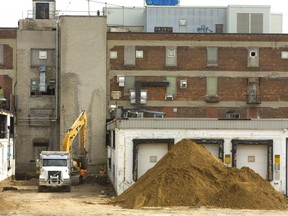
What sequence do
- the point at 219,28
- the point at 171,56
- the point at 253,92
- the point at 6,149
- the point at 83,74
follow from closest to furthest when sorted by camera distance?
the point at 6,149 < the point at 83,74 < the point at 253,92 < the point at 171,56 < the point at 219,28

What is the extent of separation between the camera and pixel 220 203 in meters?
41.7

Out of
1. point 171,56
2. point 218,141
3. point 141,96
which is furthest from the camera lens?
point 171,56

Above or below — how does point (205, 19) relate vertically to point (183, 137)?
above

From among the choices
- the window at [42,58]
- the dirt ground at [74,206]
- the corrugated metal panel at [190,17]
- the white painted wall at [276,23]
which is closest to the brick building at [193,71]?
the window at [42,58]

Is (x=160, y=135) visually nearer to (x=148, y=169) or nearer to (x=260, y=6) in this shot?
(x=148, y=169)

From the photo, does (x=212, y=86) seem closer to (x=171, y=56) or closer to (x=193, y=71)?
(x=193, y=71)

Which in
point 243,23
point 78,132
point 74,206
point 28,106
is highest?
point 243,23

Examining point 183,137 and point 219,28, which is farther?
point 219,28

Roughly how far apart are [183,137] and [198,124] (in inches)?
50.6

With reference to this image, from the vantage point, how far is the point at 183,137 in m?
49.9

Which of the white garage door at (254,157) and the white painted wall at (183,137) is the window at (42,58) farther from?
the white garage door at (254,157)

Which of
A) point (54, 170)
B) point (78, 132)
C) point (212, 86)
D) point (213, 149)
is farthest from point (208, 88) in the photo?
point (54, 170)

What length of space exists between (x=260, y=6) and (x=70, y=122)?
24.3m

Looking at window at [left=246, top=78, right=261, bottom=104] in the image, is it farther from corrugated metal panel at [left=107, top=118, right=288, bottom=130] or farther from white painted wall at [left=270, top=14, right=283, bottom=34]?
corrugated metal panel at [left=107, top=118, right=288, bottom=130]
